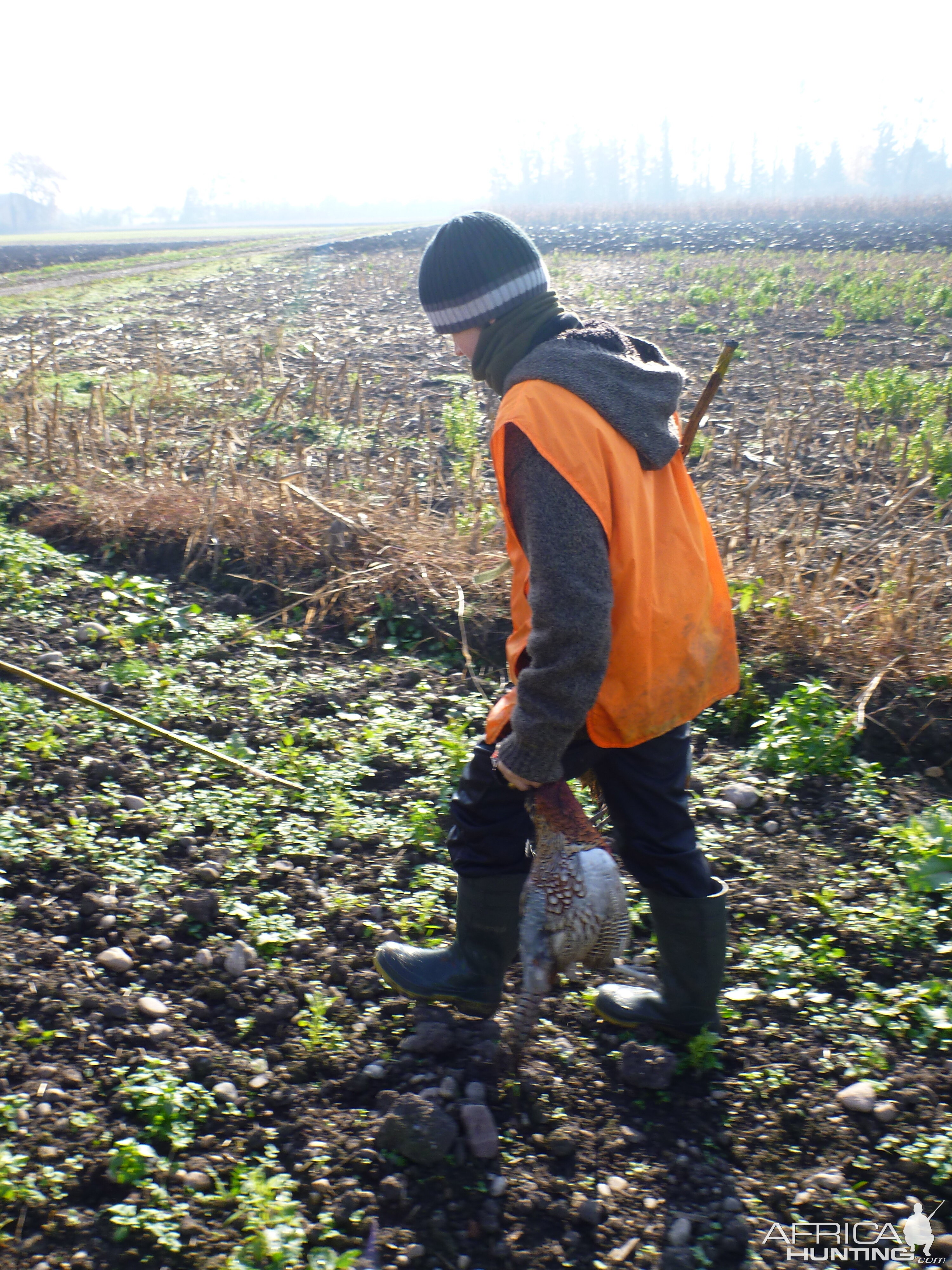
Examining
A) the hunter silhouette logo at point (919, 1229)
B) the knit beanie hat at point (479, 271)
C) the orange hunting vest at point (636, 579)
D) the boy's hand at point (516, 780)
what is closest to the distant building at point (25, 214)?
the knit beanie hat at point (479, 271)

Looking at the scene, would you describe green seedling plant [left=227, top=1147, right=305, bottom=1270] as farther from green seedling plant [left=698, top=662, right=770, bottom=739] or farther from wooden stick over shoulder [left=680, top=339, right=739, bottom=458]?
green seedling plant [left=698, top=662, right=770, bottom=739]

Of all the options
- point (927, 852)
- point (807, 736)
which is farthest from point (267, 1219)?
point (807, 736)

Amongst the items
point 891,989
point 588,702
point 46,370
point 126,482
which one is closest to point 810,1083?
point 891,989

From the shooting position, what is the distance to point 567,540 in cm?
190

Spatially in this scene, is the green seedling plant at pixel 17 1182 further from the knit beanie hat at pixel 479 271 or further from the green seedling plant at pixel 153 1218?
the knit beanie hat at pixel 479 271

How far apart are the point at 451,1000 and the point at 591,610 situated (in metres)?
1.21

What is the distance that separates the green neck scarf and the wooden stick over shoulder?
1.46 ft

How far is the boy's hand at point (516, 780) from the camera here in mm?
2096

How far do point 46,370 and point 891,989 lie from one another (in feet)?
31.6

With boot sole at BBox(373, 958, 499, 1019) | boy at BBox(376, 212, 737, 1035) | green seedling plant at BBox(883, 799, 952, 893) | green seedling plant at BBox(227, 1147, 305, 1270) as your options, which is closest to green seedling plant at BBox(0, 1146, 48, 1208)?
green seedling plant at BBox(227, 1147, 305, 1270)

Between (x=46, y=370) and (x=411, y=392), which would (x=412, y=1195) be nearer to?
(x=411, y=392)

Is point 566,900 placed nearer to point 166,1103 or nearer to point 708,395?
point 166,1103

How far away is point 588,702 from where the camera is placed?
1995mm

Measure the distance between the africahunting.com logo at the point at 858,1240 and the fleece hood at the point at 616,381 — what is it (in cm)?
159
